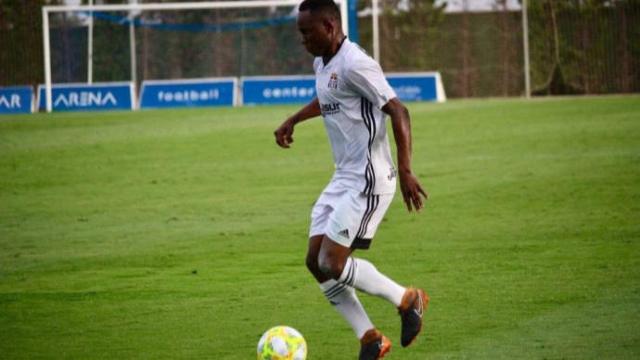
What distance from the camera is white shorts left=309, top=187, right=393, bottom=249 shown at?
7.98 m

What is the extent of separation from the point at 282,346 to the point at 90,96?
1287 inches

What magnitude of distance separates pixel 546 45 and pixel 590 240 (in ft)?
103

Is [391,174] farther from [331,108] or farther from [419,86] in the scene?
[419,86]

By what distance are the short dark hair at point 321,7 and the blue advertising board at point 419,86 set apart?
30710mm

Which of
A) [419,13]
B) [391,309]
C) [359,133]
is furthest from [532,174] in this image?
[419,13]

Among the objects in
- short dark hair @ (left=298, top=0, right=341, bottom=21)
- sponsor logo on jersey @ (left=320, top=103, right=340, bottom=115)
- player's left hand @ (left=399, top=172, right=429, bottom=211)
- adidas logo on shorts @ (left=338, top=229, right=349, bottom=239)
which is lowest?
adidas logo on shorts @ (left=338, top=229, right=349, bottom=239)

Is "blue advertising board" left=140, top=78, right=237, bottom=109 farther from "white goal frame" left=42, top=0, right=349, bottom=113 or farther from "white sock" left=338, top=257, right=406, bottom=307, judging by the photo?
"white sock" left=338, top=257, right=406, bottom=307

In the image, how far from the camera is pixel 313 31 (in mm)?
7949

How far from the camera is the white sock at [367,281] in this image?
26.3 ft

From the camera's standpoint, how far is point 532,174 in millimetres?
19125

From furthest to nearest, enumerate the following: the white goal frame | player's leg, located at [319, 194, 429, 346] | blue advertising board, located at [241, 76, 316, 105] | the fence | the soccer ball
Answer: the fence, blue advertising board, located at [241, 76, 316, 105], the white goal frame, player's leg, located at [319, 194, 429, 346], the soccer ball

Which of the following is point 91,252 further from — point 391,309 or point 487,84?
point 487,84

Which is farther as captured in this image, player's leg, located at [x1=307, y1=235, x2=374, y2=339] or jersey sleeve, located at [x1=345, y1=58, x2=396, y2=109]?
player's leg, located at [x1=307, y1=235, x2=374, y2=339]

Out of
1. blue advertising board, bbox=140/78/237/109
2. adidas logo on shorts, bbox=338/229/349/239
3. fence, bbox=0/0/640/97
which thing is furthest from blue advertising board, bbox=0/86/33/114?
adidas logo on shorts, bbox=338/229/349/239
